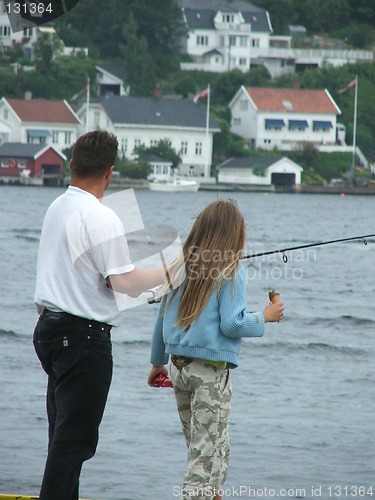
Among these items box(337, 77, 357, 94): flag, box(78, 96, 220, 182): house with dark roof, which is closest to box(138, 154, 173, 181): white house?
box(78, 96, 220, 182): house with dark roof

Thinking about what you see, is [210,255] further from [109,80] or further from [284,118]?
[109,80]

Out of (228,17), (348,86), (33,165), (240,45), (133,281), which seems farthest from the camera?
(228,17)

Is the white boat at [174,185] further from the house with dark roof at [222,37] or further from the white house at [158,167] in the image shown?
the house with dark roof at [222,37]

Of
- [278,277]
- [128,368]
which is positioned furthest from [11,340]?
[278,277]

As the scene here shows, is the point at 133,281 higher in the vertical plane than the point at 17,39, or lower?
lower

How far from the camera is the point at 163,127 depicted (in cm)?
8050

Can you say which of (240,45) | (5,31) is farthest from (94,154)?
(5,31)

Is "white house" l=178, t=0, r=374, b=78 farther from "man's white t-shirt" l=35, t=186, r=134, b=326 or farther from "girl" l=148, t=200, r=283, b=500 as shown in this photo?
"man's white t-shirt" l=35, t=186, r=134, b=326

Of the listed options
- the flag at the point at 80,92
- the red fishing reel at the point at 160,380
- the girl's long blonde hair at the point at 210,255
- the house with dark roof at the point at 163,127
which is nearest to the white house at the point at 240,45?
the flag at the point at 80,92

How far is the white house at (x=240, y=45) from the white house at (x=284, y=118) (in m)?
9.93

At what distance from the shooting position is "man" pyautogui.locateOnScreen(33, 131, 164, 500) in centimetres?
362

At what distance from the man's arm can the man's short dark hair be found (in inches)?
13.1

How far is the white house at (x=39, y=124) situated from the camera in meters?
79.0

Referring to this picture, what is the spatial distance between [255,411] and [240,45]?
9026 centimetres
